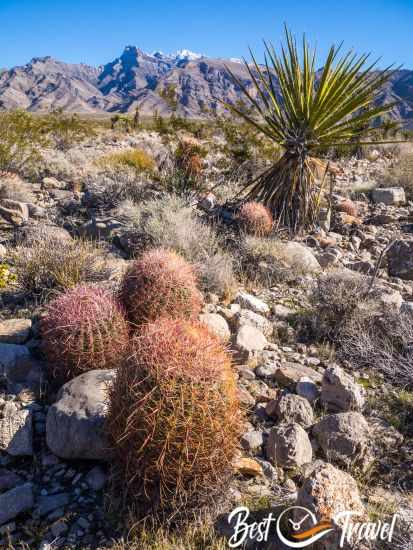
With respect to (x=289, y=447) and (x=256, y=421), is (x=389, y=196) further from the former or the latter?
(x=289, y=447)

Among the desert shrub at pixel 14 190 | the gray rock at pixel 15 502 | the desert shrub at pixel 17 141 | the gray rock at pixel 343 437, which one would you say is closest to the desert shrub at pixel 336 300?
the gray rock at pixel 343 437

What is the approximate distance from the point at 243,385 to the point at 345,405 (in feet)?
2.88

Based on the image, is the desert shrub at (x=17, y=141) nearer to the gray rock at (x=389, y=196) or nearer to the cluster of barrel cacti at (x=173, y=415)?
the gray rock at (x=389, y=196)

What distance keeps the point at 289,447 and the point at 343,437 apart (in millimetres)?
420

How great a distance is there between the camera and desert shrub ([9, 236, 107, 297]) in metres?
4.91

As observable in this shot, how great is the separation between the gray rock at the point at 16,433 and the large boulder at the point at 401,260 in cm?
569

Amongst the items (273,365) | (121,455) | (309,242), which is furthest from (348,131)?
(121,455)

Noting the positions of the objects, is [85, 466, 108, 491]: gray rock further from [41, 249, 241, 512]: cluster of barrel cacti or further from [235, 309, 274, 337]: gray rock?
[235, 309, 274, 337]: gray rock

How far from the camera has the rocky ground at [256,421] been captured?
258cm

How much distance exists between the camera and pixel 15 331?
4.12 m

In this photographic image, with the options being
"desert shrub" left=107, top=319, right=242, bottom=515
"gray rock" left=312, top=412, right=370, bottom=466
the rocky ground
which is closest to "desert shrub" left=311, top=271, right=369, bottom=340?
the rocky ground

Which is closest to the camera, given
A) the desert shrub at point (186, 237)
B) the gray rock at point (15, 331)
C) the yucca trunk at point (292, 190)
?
the gray rock at point (15, 331)

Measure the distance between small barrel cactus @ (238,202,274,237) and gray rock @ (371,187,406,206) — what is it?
13.8ft

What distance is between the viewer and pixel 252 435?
3.21 m
